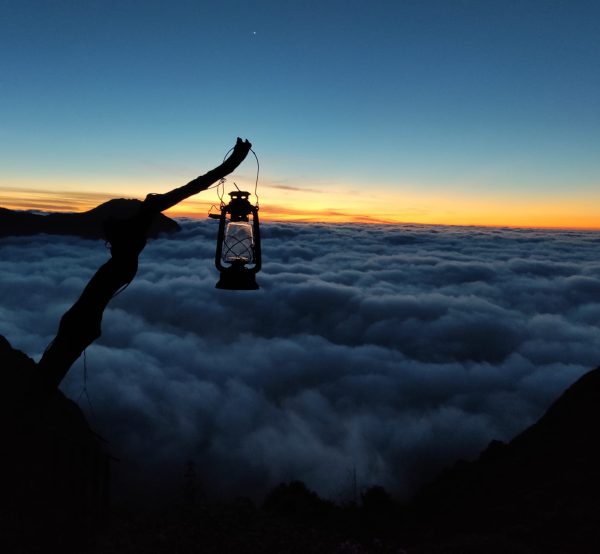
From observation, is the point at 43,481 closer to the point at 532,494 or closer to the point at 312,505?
the point at 532,494

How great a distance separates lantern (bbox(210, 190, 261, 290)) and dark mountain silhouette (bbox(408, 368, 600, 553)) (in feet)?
39.6

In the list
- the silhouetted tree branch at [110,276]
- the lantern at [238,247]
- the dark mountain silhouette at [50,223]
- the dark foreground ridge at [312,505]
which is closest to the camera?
the silhouetted tree branch at [110,276]

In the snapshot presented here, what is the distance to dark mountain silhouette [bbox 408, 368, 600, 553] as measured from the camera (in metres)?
14.8

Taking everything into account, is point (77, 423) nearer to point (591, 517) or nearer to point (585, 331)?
point (591, 517)

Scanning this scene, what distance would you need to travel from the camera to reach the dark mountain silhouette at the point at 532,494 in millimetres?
14750

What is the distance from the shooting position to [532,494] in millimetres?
19781

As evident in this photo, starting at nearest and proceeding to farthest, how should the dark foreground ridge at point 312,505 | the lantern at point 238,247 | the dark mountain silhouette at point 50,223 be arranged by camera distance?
the lantern at point 238,247
the dark foreground ridge at point 312,505
the dark mountain silhouette at point 50,223

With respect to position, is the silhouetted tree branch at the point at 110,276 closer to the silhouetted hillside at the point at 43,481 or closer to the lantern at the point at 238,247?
the silhouetted hillside at the point at 43,481

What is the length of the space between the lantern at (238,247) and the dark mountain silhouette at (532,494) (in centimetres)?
1208

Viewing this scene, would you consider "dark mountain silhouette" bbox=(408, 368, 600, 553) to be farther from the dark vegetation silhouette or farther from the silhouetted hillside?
the dark vegetation silhouette

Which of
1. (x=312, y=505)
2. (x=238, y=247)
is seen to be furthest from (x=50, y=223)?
(x=238, y=247)

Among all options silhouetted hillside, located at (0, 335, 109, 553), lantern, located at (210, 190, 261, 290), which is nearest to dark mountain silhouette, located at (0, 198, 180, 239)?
silhouetted hillside, located at (0, 335, 109, 553)

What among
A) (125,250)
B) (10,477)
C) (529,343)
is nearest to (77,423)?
(10,477)

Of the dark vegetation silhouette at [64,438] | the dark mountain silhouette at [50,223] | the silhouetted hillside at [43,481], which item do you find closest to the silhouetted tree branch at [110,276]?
the dark vegetation silhouette at [64,438]
